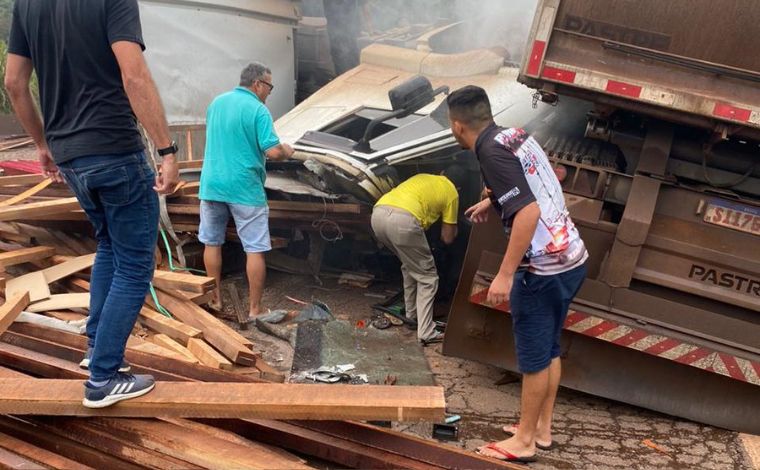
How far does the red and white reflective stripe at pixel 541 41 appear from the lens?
155 inches

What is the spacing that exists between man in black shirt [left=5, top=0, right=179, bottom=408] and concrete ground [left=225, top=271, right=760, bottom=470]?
5.48 feet

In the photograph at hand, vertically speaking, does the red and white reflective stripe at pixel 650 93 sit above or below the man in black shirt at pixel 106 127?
above

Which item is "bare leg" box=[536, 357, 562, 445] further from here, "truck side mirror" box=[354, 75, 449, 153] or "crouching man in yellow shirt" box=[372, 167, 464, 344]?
"truck side mirror" box=[354, 75, 449, 153]

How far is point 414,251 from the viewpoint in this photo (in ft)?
16.9

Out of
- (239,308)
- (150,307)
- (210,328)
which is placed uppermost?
(210,328)

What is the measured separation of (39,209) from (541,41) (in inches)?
144

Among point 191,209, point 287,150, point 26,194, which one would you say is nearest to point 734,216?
point 287,150

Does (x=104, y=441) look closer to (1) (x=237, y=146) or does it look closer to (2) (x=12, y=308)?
(2) (x=12, y=308)

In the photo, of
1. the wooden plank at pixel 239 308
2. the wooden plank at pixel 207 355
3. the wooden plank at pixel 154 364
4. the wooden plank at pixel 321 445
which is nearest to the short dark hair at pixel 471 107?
the wooden plank at pixel 321 445

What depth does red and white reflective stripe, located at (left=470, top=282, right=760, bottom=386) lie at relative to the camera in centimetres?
374

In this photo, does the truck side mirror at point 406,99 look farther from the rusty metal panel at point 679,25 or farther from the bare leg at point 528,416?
the bare leg at point 528,416

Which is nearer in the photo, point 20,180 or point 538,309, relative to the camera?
point 538,309

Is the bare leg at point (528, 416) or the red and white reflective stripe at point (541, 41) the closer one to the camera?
the bare leg at point (528, 416)

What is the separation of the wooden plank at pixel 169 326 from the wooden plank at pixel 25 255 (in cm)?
106
